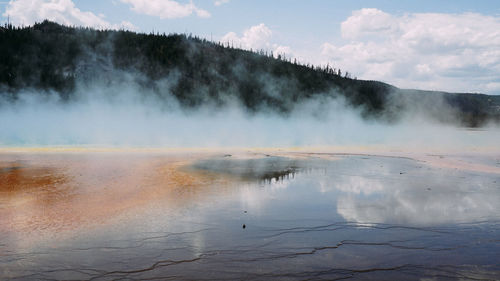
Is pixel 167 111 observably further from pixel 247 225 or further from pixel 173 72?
pixel 247 225

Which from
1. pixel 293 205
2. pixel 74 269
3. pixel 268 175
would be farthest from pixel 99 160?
pixel 74 269

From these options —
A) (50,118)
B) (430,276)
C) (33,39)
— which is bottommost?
(430,276)

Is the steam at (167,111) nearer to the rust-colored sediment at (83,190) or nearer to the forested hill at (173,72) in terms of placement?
the forested hill at (173,72)

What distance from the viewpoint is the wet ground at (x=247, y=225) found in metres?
3.30

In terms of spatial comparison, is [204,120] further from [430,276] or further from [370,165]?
[430,276]

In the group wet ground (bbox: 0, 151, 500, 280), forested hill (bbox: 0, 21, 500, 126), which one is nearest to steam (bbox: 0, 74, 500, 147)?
forested hill (bbox: 0, 21, 500, 126)

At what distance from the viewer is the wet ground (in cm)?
330

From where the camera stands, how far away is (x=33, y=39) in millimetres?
43562

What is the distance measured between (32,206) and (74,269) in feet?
8.50

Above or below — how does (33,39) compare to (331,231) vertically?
above

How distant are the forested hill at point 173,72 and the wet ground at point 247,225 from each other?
35.1 meters

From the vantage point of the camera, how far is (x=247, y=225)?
452 centimetres

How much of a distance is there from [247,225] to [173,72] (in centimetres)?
4470

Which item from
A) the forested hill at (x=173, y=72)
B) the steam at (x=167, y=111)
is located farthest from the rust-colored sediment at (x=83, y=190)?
the forested hill at (x=173, y=72)
